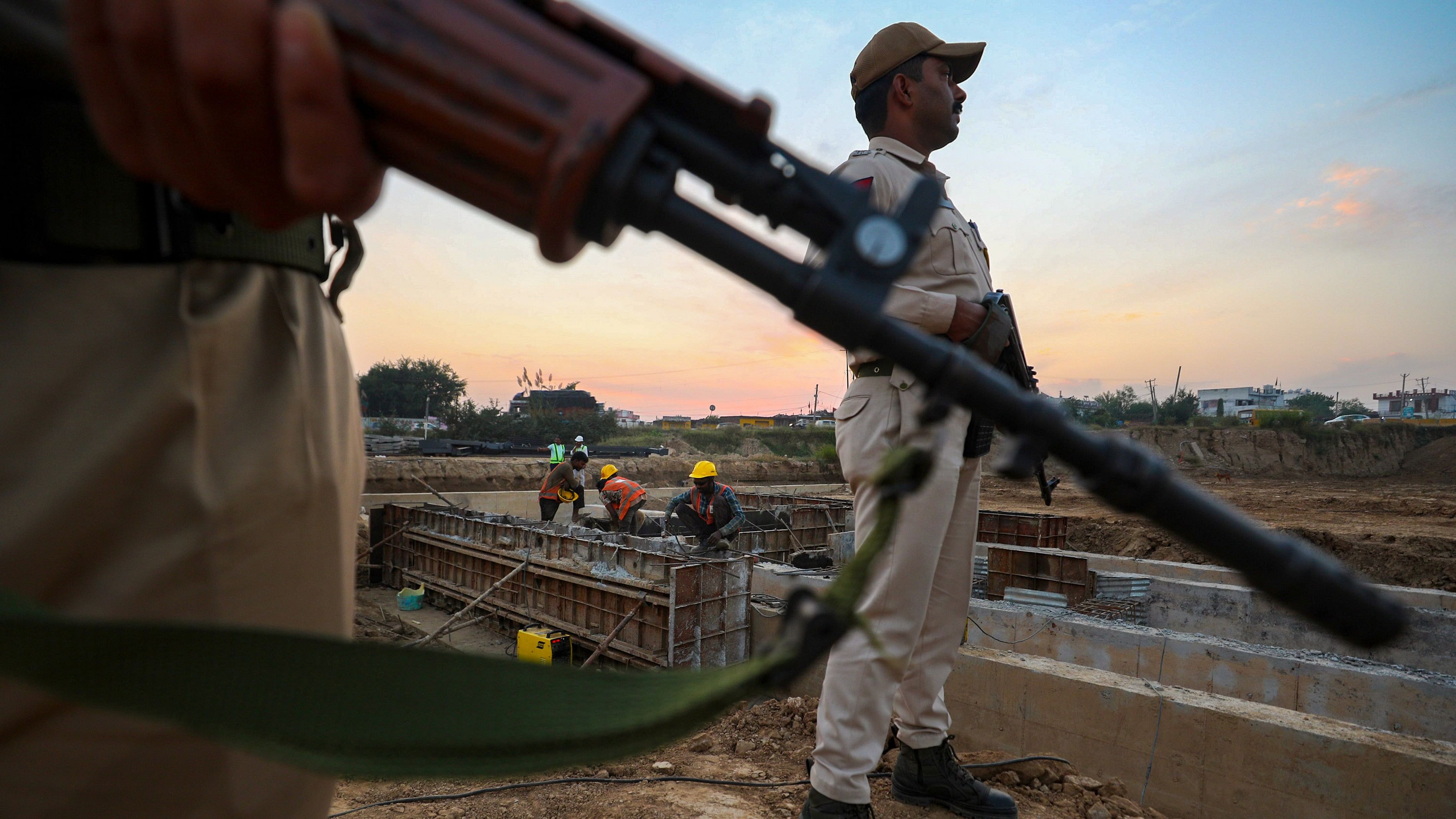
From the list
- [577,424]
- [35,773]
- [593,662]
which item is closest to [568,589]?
[593,662]

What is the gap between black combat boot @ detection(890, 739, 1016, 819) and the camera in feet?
7.80

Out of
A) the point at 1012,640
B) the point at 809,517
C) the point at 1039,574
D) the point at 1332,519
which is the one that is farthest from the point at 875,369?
the point at 1332,519

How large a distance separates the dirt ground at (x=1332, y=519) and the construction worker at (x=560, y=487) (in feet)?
28.6

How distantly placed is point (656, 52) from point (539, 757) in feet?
2.89

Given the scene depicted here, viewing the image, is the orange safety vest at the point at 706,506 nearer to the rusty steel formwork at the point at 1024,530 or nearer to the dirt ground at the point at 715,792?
the rusty steel formwork at the point at 1024,530

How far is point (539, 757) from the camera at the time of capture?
0.84 meters

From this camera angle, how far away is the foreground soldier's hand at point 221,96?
27.5 inches

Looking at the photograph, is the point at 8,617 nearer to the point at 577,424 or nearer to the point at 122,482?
the point at 122,482

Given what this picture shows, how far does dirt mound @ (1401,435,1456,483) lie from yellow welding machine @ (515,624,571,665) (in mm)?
35255

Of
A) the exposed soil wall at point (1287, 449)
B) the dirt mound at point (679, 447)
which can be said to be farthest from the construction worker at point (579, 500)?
the exposed soil wall at point (1287, 449)

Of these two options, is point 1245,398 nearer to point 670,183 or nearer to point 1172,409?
point 1172,409

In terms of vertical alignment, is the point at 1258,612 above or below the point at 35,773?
below

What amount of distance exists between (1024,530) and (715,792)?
8870 mm

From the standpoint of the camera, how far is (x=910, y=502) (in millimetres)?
2188
